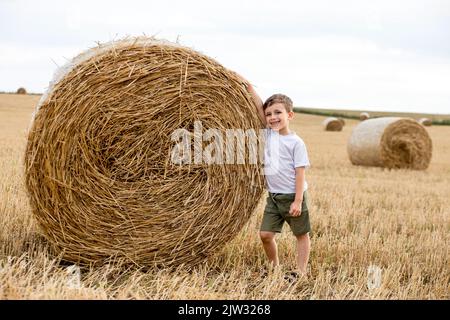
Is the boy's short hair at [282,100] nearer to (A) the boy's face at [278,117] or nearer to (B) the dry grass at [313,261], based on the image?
(A) the boy's face at [278,117]

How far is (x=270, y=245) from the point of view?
4402 millimetres

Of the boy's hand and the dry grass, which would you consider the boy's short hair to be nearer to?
the boy's hand

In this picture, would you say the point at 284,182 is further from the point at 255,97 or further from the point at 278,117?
the point at 255,97

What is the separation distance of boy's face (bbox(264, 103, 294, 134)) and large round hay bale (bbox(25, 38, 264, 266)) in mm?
172

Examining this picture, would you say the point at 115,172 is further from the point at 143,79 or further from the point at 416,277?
the point at 416,277

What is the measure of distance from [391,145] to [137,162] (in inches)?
374

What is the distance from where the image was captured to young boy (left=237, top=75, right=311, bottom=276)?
4.30 m

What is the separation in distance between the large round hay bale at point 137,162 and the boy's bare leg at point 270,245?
276 mm

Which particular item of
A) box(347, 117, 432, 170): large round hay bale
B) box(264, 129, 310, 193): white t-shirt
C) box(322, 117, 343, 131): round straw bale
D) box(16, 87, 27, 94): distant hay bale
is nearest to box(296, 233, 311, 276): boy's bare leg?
box(264, 129, 310, 193): white t-shirt

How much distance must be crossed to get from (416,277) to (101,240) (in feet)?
7.37

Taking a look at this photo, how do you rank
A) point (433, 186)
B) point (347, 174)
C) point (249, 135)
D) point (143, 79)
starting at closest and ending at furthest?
point (143, 79), point (249, 135), point (433, 186), point (347, 174)

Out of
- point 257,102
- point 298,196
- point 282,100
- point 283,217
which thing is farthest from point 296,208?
point 257,102

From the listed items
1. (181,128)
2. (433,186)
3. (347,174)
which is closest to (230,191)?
(181,128)

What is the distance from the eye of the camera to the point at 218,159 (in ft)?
14.6
